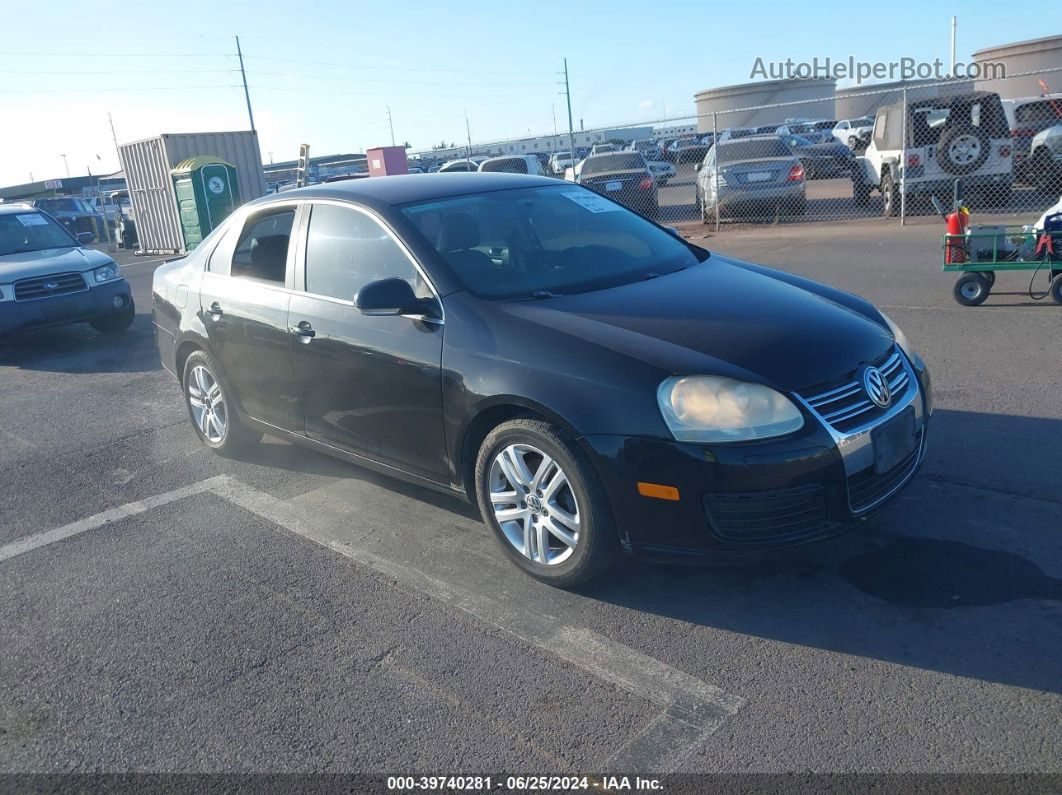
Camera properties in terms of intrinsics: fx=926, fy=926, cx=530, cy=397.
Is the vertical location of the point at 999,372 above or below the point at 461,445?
below

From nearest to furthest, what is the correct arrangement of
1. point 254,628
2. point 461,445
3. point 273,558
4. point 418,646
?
point 418,646 → point 254,628 → point 461,445 → point 273,558

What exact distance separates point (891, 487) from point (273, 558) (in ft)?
9.19

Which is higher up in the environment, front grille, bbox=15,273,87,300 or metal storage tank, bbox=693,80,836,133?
metal storage tank, bbox=693,80,836,133

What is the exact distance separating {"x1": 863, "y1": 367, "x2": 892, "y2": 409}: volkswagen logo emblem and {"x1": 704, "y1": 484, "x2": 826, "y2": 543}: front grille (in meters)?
0.49

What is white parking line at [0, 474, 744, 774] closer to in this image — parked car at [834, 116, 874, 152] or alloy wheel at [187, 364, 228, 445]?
alloy wheel at [187, 364, 228, 445]

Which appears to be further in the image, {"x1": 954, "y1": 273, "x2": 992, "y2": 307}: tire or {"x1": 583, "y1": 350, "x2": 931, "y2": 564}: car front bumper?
{"x1": 954, "y1": 273, "x2": 992, "y2": 307}: tire

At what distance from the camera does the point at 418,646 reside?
11.6ft

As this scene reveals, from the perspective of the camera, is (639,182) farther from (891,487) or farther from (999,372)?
(891,487)

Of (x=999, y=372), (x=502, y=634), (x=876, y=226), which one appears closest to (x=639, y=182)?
(x=876, y=226)

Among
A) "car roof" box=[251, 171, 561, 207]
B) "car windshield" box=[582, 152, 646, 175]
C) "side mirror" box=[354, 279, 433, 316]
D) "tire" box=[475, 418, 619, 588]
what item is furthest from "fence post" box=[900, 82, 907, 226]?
"tire" box=[475, 418, 619, 588]

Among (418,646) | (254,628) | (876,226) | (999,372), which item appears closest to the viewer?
(418,646)

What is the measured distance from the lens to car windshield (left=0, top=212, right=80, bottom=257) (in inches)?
422

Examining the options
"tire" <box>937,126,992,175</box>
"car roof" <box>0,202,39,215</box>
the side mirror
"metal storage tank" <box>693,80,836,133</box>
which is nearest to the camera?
the side mirror

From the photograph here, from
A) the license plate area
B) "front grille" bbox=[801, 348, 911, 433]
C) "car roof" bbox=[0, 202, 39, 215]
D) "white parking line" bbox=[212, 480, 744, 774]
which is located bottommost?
"white parking line" bbox=[212, 480, 744, 774]
